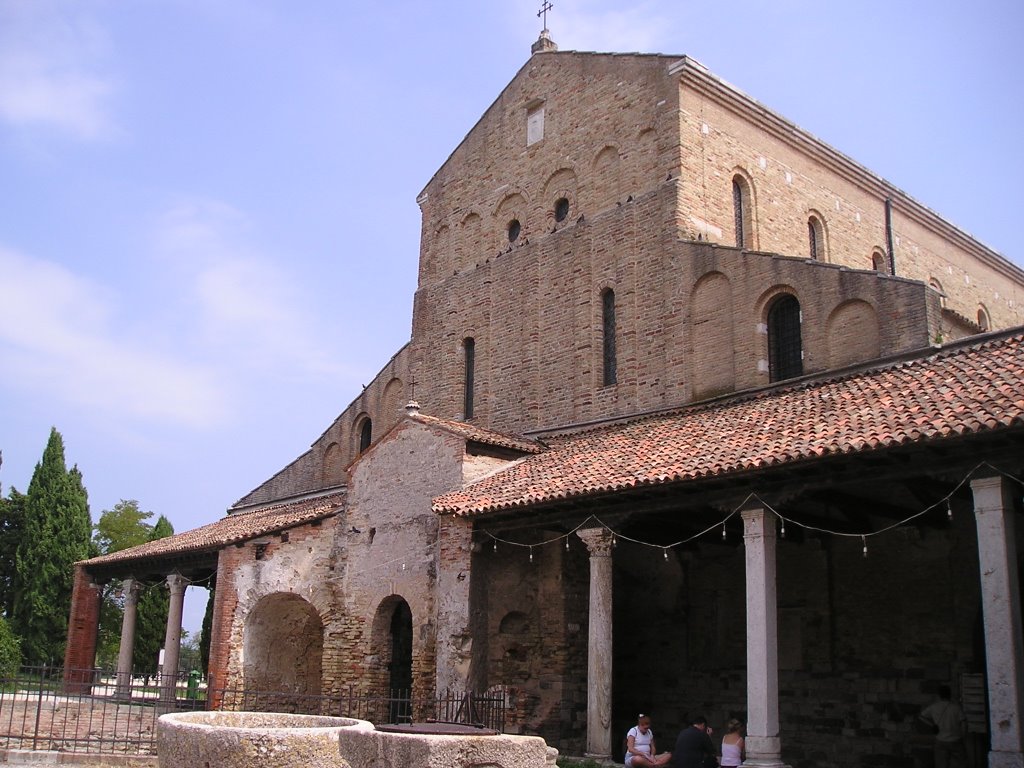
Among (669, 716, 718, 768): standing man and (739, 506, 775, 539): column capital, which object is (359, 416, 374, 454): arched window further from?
(669, 716, 718, 768): standing man

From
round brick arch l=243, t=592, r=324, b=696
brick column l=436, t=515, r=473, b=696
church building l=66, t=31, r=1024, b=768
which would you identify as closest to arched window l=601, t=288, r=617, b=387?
church building l=66, t=31, r=1024, b=768

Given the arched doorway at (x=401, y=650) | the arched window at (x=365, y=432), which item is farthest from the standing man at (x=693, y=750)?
the arched window at (x=365, y=432)

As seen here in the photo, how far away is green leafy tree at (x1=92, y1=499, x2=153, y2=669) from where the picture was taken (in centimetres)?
4028

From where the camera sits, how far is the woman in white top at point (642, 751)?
39.2 feet

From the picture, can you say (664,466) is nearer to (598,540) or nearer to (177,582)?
(598,540)

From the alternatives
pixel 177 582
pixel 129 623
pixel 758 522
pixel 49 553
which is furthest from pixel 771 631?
pixel 49 553

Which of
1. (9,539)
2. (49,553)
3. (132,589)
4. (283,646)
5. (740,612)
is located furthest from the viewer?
(9,539)

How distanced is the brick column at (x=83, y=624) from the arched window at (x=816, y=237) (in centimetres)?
1986

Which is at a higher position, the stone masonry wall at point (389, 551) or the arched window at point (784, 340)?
the arched window at point (784, 340)

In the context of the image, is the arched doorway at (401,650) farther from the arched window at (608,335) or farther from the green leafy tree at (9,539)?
the green leafy tree at (9,539)

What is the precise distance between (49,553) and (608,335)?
74.6 ft

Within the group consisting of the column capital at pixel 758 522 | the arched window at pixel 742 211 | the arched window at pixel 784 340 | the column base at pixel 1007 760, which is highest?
the arched window at pixel 742 211

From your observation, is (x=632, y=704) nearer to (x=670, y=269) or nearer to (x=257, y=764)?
(x=670, y=269)

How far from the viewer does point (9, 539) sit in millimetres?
39281
